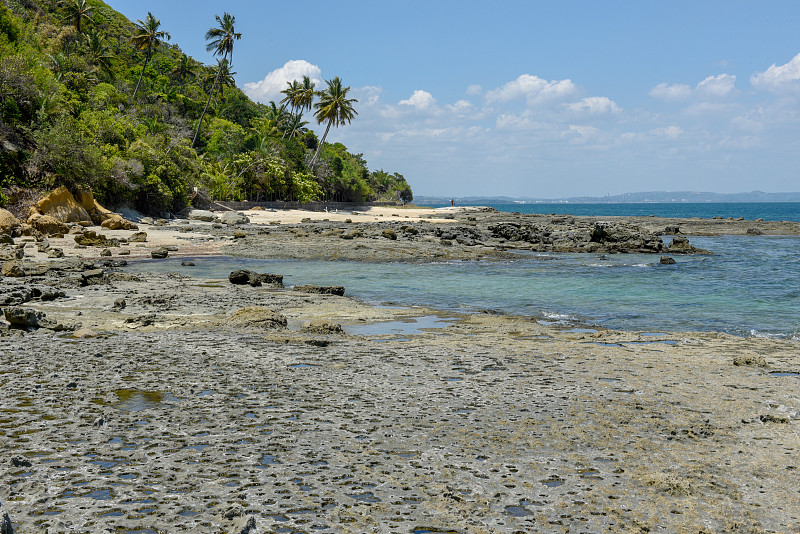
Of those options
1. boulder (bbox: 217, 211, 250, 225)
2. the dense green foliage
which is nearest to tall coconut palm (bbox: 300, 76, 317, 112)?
the dense green foliage

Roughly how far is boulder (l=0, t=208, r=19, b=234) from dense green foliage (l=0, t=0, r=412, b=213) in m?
6.04

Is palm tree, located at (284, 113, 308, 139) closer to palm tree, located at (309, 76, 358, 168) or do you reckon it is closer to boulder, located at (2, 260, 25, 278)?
palm tree, located at (309, 76, 358, 168)

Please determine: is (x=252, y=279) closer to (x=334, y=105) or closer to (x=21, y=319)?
(x=21, y=319)

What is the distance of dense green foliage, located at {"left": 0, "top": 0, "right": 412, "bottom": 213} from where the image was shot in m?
33.7

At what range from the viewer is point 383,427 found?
576 cm

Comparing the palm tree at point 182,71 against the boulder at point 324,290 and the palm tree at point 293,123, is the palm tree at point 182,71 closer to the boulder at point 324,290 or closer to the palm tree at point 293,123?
the palm tree at point 293,123

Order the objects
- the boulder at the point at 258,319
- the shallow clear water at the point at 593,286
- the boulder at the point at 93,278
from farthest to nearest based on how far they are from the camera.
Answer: the boulder at the point at 93,278 < the shallow clear water at the point at 593,286 < the boulder at the point at 258,319

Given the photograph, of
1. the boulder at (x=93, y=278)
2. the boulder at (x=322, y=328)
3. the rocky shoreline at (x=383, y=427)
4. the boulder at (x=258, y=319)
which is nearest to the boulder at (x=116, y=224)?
the boulder at (x=93, y=278)

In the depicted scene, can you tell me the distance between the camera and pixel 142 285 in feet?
52.4

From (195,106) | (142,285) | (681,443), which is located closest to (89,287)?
(142,285)

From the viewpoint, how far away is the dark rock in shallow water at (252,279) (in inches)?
675

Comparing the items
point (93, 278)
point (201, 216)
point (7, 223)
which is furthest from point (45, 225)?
point (201, 216)

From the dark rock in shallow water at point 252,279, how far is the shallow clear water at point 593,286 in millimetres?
1390

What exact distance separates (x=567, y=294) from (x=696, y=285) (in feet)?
18.6
